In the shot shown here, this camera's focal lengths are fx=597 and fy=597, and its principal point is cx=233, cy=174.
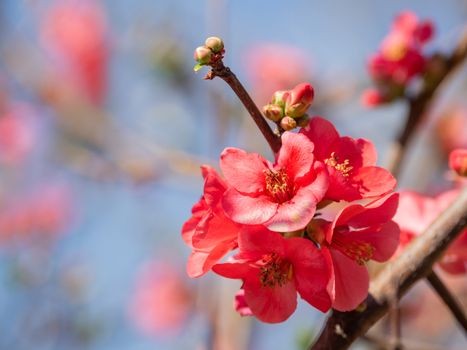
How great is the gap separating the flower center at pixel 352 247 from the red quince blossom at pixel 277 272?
5 centimetres

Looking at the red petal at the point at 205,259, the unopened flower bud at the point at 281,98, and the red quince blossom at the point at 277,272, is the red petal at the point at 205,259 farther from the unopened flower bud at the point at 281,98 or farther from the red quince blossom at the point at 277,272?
the unopened flower bud at the point at 281,98

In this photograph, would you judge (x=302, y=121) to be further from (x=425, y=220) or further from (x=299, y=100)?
(x=425, y=220)

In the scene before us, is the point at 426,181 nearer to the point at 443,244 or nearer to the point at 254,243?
the point at 443,244

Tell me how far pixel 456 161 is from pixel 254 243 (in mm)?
458

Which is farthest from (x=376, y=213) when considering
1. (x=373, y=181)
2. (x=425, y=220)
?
(x=425, y=220)

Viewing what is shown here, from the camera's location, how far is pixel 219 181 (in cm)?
86

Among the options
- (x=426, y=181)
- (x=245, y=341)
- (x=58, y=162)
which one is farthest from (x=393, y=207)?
(x=58, y=162)

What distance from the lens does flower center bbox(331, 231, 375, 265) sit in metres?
0.86

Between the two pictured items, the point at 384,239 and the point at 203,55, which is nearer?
the point at 203,55

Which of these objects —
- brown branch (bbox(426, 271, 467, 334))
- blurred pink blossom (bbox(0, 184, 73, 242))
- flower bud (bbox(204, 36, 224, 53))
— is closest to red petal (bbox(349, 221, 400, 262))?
brown branch (bbox(426, 271, 467, 334))

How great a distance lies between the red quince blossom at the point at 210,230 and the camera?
834mm

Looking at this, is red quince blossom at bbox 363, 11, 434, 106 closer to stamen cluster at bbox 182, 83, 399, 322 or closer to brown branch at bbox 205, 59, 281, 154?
stamen cluster at bbox 182, 83, 399, 322

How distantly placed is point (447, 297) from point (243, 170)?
0.40m

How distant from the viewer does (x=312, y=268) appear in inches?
32.3
